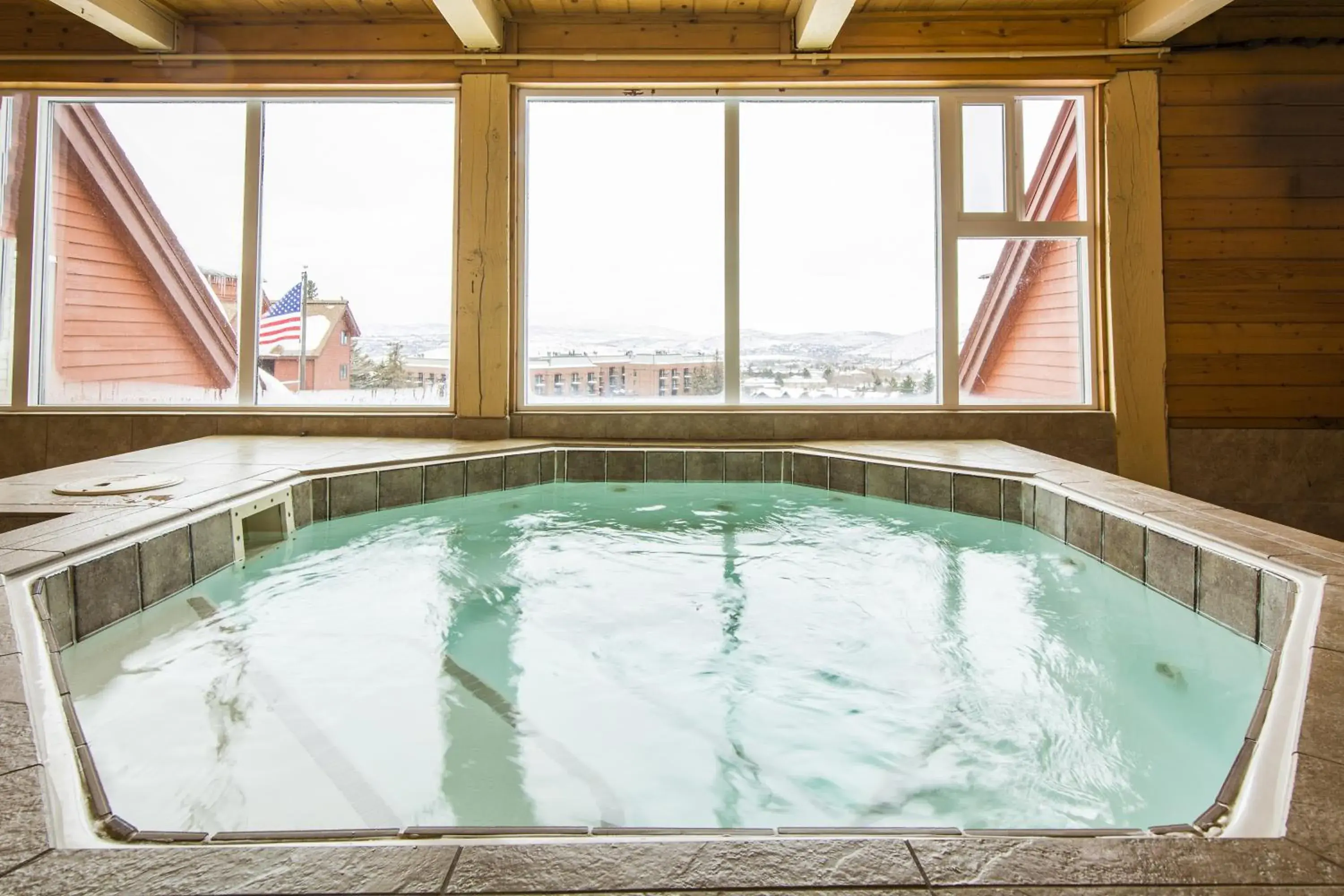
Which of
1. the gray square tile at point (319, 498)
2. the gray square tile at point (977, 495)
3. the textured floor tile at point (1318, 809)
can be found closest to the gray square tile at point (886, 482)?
the gray square tile at point (977, 495)

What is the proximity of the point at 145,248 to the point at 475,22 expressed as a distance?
8.41 ft

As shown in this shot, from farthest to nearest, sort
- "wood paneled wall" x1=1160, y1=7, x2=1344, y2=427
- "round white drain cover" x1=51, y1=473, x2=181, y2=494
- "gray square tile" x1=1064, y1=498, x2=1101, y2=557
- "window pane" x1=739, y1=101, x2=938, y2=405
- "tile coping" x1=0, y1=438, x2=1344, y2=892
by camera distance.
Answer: "window pane" x1=739, y1=101, x2=938, y2=405 < "wood paneled wall" x1=1160, y1=7, x2=1344, y2=427 < "gray square tile" x1=1064, y1=498, x2=1101, y2=557 < "round white drain cover" x1=51, y1=473, x2=181, y2=494 < "tile coping" x1=0, y1=438, x2=1344, y2=892

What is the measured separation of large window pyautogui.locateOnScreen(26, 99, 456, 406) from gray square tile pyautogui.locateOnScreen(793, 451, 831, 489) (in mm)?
2154

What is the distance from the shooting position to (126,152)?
446 cm

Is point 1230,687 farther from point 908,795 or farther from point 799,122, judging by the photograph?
point 799,122

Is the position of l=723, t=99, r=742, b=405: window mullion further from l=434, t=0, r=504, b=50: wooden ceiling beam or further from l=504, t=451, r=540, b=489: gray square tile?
l=434, t=0, r=504, b=50: wooden ceiling beam

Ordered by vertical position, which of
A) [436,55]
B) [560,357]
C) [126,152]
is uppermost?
[436,55]

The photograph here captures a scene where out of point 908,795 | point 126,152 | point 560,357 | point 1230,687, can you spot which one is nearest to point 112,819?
point 908,795

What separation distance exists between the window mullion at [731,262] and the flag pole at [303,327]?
259cm

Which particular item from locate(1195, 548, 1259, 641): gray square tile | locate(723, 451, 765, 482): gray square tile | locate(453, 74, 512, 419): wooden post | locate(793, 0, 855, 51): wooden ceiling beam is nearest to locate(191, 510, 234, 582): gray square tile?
locate(453, 74, 512, 419): wooden post

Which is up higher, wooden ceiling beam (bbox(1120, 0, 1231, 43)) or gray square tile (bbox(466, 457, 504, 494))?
wooden ceiling beam (bbox(1120, 0, 1231, 43))

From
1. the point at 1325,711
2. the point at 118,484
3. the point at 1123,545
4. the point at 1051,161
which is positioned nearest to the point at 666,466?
the point at 1123,545

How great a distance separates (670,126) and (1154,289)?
2.99 m

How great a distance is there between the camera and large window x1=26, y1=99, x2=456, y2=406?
173 inches
